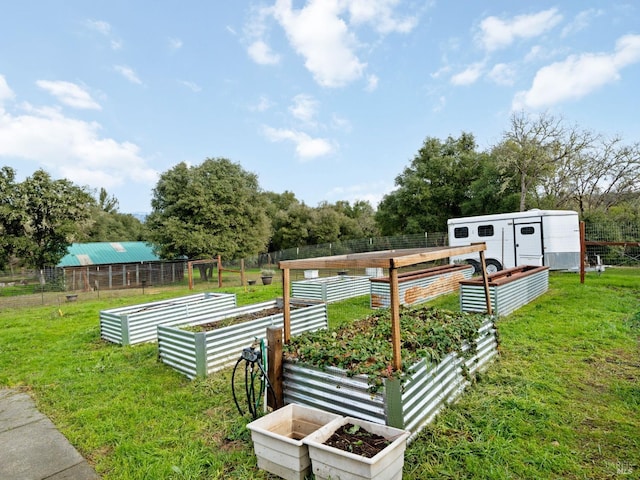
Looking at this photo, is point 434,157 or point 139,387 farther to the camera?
point 434,157

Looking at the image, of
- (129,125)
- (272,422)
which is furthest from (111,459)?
(129,125)

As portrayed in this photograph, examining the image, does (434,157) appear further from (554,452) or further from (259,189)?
(554,452)

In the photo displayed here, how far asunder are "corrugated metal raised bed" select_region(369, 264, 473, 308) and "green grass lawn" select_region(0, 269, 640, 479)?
2.32 metres

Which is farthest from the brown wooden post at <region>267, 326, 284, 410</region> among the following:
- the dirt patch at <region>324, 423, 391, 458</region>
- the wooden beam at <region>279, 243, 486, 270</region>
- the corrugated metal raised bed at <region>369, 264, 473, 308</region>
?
the corrugated metal raised bed at <region>369, 264, 473, 308</region>

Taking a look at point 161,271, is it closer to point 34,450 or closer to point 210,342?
point 210,342

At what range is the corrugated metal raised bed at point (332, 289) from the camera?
9.48m

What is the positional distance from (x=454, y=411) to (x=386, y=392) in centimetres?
97

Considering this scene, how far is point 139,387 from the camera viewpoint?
4.23m

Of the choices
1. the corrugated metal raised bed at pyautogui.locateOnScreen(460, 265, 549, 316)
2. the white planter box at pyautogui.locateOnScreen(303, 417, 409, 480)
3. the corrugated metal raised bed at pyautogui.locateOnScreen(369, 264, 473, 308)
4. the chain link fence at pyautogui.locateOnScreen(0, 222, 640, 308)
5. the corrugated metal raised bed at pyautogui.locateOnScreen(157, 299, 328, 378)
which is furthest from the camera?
the chain link fence at pyautogui.locateOnScreen(0, 222, 640, 308)

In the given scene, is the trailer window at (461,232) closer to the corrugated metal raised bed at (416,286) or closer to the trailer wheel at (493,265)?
the trailer wheel at (493,265)

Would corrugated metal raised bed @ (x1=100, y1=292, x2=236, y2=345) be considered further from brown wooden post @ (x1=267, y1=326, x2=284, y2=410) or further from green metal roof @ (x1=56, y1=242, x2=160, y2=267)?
green metal roof @ (x1=56, y1=242, x2=160, y2=267)

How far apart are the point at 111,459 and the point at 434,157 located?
24628mm

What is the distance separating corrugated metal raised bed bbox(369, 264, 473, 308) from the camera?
7969 mm

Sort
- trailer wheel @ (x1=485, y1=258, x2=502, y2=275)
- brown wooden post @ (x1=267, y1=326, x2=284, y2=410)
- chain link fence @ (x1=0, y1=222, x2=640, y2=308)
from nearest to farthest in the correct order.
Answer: brown wooden post @ (x1=267, y1=326, x2=284, y2=410)
trailer wheel @ (x1=485, y1=258, x2=502, y2=275)
chain link fence @ (x1=0, y1=222, x2=640, y2=308)
